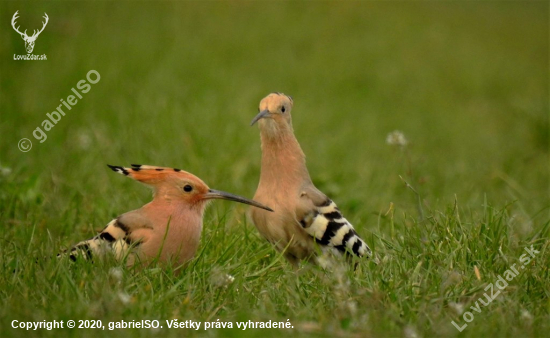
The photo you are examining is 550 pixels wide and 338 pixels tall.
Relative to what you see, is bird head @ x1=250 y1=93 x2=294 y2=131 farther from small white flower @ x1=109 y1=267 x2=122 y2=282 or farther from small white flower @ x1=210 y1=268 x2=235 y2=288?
small white flower @ x1=109 y1=267 x2=122 y2=282

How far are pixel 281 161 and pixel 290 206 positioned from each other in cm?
23

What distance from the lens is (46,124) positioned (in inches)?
241

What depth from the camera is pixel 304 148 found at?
6508 millimetres

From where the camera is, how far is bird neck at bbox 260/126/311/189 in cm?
357

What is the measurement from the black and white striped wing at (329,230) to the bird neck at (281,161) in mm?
197

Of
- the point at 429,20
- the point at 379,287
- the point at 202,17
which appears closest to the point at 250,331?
the point at 379,287

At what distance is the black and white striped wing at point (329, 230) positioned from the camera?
3434 millimetres

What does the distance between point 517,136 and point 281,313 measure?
5993mm

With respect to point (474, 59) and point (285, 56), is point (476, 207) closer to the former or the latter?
point (285, 56)
